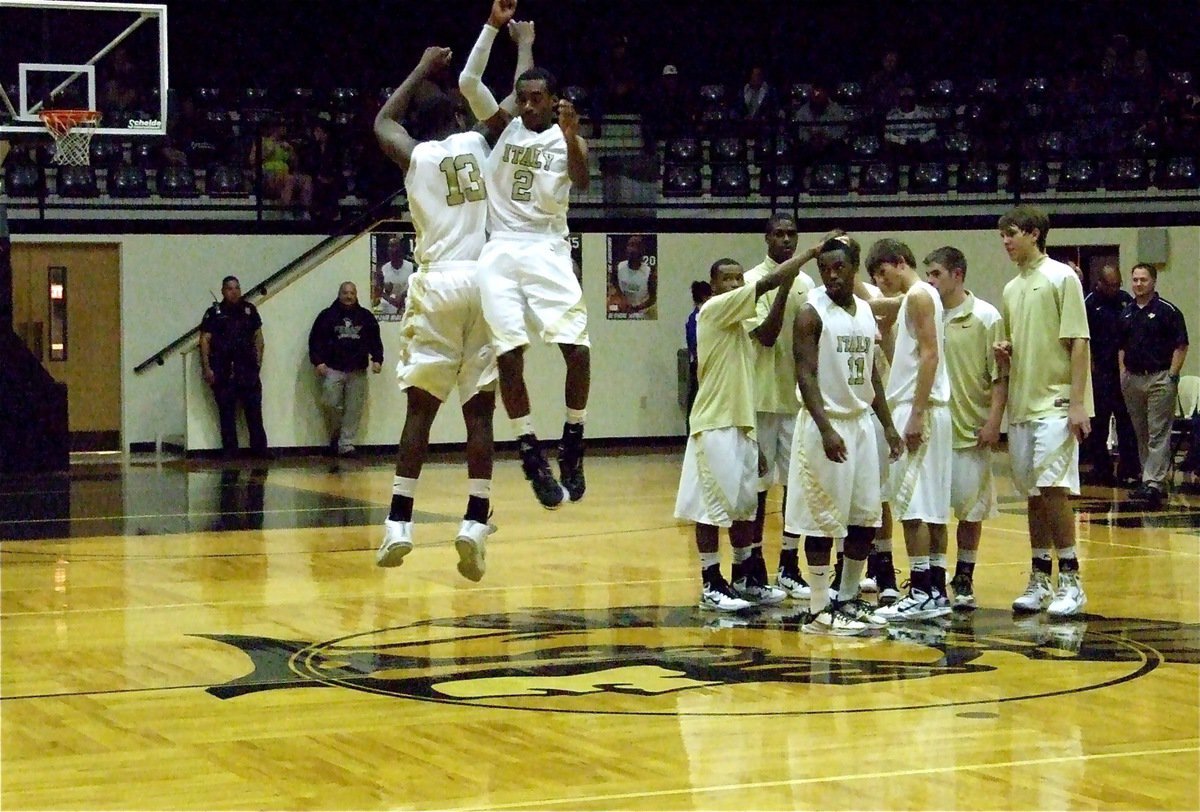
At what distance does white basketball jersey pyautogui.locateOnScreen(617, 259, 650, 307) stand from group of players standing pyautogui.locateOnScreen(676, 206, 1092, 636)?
12.2m

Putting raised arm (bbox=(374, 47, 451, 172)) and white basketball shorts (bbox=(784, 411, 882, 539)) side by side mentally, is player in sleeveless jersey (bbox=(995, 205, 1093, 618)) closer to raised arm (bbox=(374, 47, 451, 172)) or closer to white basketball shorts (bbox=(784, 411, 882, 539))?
white basketball shorts (bbox=(784, 411, 882, 539))

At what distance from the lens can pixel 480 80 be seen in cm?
741

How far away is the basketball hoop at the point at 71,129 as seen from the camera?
14547 millimetres

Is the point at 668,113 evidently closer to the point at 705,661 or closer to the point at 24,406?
the point at 24,406

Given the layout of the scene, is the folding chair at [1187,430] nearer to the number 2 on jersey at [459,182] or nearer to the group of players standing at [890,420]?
the group of players standing at [890,420]

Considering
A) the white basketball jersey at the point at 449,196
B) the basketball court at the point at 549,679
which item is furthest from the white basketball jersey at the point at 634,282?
the white basketball jersey at the point at 449,196

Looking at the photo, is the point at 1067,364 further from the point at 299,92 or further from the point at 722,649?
the point at 299,92

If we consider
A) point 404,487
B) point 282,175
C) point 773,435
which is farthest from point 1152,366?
point 282,175

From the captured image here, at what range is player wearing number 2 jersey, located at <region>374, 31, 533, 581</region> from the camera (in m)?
7.70

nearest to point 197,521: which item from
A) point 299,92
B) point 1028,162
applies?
point 299,92

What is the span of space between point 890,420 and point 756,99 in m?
14.9

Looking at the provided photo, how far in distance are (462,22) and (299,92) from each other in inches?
118

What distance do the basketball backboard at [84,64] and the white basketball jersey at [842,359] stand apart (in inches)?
300

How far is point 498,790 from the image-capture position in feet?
18.0
